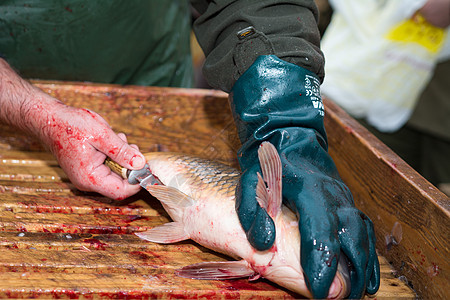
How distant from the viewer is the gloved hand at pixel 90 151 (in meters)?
1.75

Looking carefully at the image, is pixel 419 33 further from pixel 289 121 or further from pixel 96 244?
pixel 96 244

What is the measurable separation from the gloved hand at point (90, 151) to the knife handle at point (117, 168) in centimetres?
2

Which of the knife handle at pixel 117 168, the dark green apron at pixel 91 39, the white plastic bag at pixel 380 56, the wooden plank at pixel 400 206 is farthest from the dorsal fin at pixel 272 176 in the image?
the white plastic bag at pixel 380 56

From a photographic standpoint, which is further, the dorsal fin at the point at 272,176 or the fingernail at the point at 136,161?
the fingernail at the point at 136,161

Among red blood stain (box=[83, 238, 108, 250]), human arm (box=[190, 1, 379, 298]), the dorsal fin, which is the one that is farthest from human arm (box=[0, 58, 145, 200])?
the dorsal fin

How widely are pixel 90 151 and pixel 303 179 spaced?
0.87 meters

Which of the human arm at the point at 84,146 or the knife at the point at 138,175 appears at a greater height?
the human arm at the point at 84,146

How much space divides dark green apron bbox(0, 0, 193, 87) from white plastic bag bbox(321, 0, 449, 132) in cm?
154

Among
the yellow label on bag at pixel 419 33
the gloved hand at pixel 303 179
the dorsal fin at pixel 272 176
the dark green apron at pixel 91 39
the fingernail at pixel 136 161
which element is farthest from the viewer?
the yellow label on bag at pixel 419 33

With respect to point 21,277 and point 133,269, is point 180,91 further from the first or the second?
point 21,277

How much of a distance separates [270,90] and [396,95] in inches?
94.1

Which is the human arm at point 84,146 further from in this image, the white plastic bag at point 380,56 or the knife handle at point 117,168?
the white plastic bag at point 380,56

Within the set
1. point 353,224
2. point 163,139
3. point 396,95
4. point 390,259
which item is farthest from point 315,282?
point 396,95

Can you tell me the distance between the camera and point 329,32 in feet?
12.4
